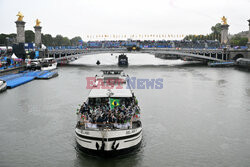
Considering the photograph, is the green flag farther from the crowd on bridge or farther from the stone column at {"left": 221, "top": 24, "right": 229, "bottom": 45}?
the stone column at {"left": 221, "top": 24, "right": 229, "bottom": 45}

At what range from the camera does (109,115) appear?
18.4 metres

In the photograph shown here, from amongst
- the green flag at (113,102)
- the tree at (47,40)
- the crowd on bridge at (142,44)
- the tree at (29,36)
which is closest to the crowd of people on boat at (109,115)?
the green flag at (113,102)

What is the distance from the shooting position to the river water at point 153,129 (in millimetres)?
17906

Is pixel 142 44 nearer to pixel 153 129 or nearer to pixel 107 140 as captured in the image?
pixel 153 129

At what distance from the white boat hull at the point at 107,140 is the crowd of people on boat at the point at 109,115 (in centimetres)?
83

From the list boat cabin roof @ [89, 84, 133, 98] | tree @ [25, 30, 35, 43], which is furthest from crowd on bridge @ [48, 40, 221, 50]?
boat cabin roof @ [89, 84, 133, 98]

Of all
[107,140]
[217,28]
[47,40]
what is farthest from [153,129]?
[47,40]

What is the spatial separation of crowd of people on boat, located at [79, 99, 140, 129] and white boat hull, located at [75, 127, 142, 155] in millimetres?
829

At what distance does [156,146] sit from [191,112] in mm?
10120

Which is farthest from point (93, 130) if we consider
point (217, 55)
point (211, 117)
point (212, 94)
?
point (217, 55)

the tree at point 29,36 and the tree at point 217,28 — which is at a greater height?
the tree at point 217,28

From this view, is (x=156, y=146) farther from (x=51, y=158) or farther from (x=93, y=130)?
(x=51, y=158)

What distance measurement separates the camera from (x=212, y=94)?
3828 centimetres

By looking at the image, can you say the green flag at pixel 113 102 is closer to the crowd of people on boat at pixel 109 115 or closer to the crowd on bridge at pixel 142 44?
the crowd of people on boat at pixel 109 115
